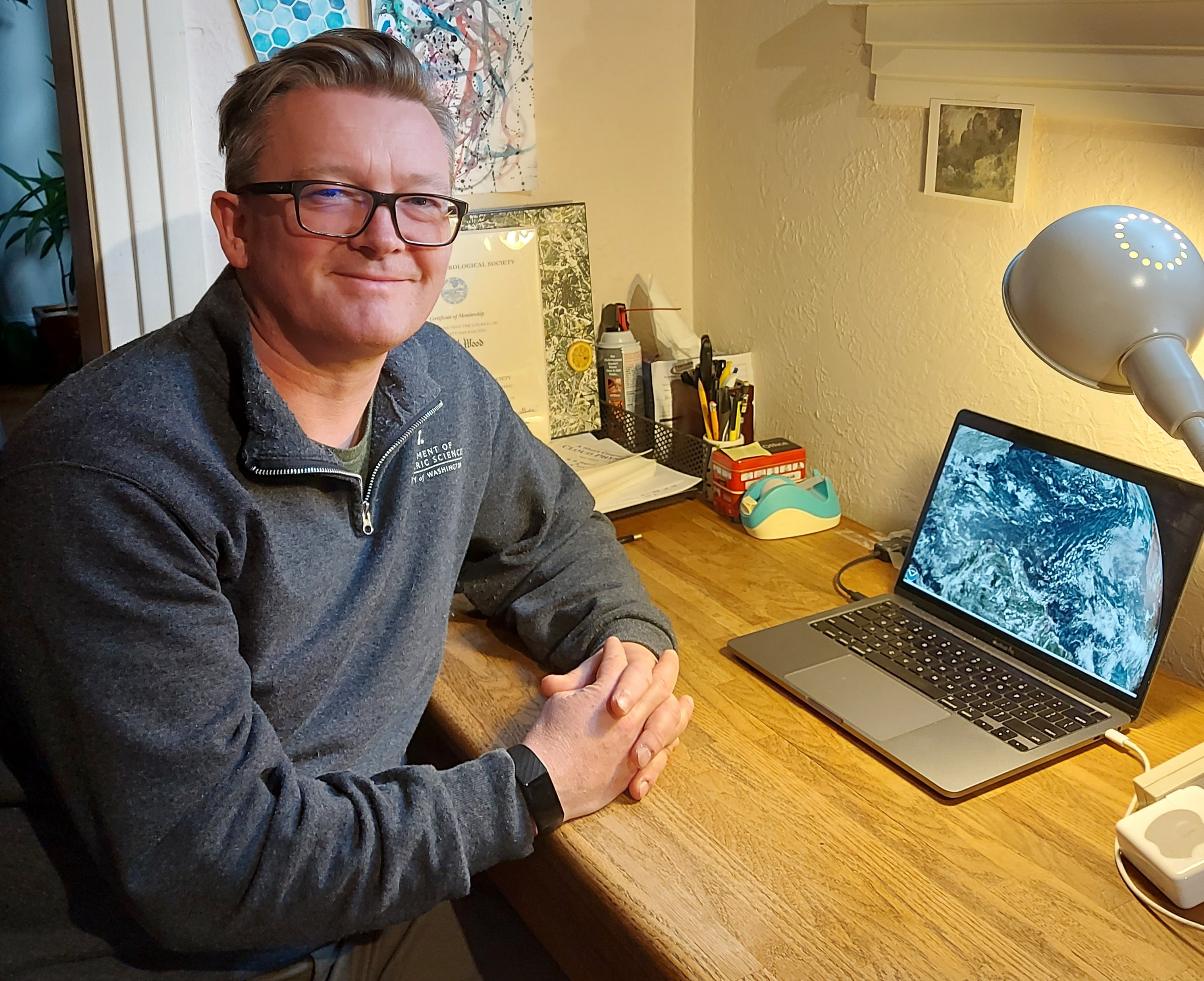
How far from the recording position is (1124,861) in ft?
2.96

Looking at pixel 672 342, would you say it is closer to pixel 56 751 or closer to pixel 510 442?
pixel 510 442

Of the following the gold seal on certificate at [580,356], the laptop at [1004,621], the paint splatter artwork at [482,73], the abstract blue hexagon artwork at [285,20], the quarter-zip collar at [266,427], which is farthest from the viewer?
the gold seal on certificate at [580,356]

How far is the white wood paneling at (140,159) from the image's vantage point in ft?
4.59

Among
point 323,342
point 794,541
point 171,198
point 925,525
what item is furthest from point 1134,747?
point 171,198

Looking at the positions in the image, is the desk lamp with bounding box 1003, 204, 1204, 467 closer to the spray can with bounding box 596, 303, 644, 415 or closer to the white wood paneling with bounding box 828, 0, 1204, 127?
the white wood paneling with bounding box 828, 0, 1204, 127

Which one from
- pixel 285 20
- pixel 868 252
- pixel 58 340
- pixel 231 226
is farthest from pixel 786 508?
pixel 58 340

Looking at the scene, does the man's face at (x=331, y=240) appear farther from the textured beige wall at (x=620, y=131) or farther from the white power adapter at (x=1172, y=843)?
the white power adapter at (x=1172, y=843)

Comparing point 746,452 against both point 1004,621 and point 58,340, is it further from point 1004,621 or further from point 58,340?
point 58,340

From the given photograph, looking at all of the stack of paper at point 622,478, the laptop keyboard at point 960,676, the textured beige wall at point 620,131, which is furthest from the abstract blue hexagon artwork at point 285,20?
the laptop keyboard at point 960,676

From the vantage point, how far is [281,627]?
38.7 inches

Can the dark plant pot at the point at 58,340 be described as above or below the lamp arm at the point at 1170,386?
below

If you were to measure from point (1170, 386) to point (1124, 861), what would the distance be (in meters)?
0.41

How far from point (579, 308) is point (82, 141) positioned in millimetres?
760

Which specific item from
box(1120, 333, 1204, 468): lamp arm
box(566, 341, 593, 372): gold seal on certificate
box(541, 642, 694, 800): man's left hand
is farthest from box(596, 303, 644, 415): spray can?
box(1120, 333, 1204, 468): lamp arm
